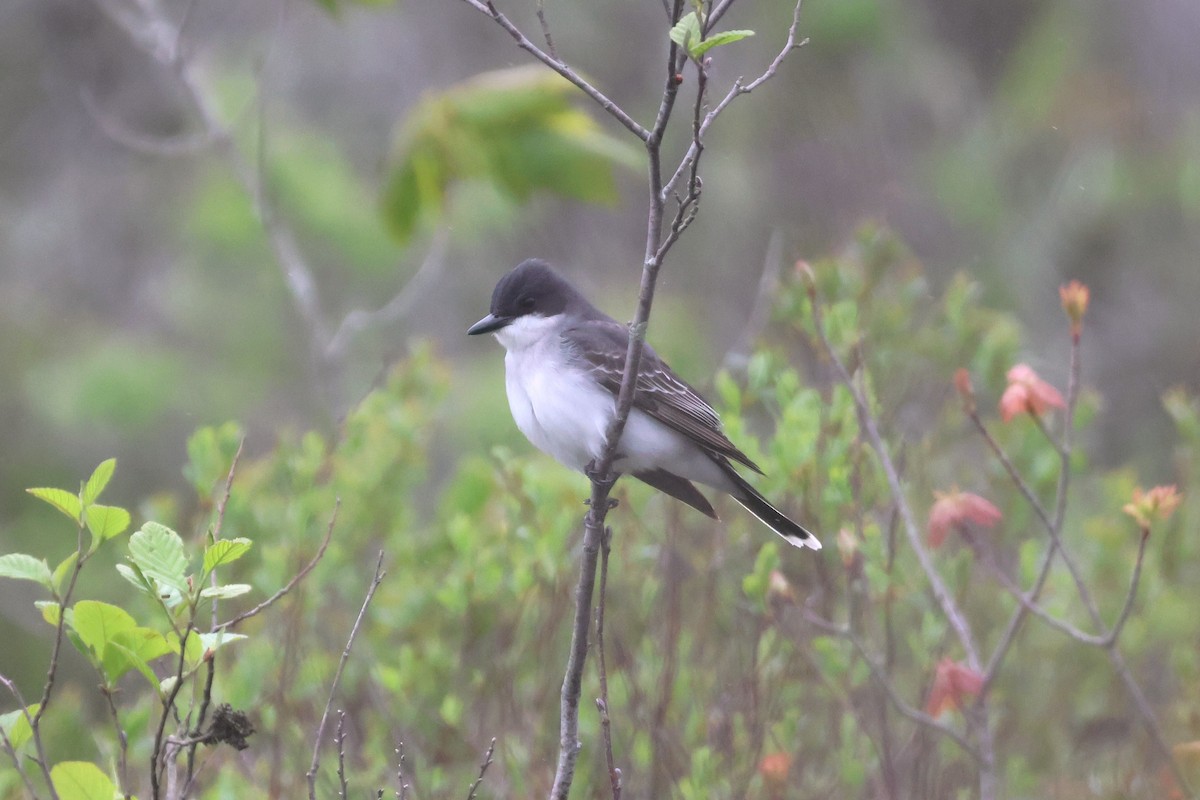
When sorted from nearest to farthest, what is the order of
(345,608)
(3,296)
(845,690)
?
(845,690) < (345,608) < (3,296)

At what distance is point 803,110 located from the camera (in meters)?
9.77

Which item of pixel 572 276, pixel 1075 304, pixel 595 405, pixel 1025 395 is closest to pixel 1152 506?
pixel 1025 395

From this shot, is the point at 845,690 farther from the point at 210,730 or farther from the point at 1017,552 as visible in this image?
the point at 210,730

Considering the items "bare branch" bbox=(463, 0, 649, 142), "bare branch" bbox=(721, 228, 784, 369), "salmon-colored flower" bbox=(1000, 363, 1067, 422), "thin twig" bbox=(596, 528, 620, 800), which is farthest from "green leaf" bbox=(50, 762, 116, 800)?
"bare branch" bbox=(721, 228, 784, 369)

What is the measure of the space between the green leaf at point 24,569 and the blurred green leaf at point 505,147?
2221 mm

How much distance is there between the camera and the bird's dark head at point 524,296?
3.73 meters

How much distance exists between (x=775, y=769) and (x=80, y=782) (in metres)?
1.67

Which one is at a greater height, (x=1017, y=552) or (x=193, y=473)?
(x=1017, y=552)

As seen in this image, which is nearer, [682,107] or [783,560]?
[783,560]

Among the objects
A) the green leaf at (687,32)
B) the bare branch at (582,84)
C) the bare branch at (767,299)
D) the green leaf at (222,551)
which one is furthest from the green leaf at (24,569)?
the bare branch at (767,299)

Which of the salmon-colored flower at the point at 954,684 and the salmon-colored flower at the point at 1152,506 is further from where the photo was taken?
the salmon-colored flower at the point at 954,684

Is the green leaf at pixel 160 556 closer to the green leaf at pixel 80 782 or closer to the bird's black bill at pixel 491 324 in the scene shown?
the green leaf at pixel 80 782

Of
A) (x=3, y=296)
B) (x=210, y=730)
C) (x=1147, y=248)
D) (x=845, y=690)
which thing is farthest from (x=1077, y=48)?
(x=210, y=730)

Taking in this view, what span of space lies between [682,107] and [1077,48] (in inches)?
142
